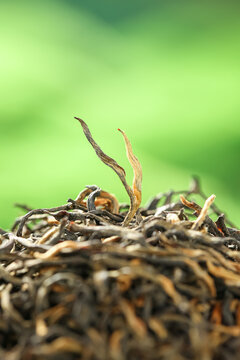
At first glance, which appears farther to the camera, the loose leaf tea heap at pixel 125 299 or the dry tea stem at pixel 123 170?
the dry tea stem at pixel 123 170

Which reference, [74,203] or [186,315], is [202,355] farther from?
[74,203]

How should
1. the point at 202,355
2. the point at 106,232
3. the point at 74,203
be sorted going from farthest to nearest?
the point at 74,203
the point at 106,232
the point at 202,355

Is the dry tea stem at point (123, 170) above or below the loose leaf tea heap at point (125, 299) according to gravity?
above

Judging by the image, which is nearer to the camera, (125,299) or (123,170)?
(125,299)

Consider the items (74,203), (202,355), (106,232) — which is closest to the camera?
(202,355)

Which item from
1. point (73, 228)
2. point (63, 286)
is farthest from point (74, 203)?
point (63, 286)

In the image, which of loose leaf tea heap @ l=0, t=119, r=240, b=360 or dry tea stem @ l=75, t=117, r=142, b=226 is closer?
loose leaf tea heap @ l=0, t=119, r=240, b=360

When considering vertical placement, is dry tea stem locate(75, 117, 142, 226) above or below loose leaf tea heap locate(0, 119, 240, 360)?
above

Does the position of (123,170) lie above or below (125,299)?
above
